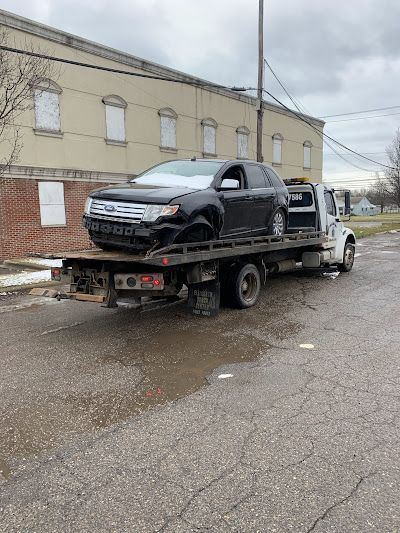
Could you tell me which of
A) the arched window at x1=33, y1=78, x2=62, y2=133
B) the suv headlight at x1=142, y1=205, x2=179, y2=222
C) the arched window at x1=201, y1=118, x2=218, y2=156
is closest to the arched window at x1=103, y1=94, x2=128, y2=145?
the arched window at x1=33, y1=78, x2=62, y2=133

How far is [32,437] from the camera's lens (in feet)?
12.0

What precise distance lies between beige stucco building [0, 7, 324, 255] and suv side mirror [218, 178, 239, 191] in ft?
27.4

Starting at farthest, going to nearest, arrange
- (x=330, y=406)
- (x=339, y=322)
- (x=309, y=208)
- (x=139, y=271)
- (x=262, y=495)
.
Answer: (x=309, y=208) < (x=339, y=322) < (x=139, y=271) < (x=330, y=406) < (x=262, y=495)

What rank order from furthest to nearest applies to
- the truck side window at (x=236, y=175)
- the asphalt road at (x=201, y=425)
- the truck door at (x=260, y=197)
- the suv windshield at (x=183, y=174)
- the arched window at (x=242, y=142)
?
the arched window at (x=242, y=142) < the truck door at (x=260, y=197) < the truck side window at (x=236, y=175) < the suv windshield at (x=183, y=174) < the asphalt road at (x=201, y=425)

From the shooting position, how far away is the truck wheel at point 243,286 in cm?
776

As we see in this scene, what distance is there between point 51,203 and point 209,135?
29.5 ft

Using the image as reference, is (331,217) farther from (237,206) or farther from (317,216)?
(237,206)

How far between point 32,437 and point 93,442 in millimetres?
501

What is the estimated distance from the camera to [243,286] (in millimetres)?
8094

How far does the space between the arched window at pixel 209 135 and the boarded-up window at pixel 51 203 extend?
796 centimetres

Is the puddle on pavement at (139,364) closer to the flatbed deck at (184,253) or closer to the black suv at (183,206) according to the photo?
the flatbed deck at (184,253)

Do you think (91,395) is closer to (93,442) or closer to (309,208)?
(93,442)

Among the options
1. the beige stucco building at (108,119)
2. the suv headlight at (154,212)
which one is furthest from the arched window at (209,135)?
the suv headlight at (154,212)

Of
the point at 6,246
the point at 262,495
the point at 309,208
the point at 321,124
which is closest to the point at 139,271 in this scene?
the point at 262,495
